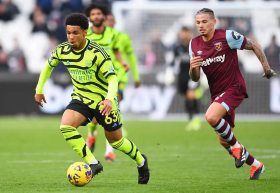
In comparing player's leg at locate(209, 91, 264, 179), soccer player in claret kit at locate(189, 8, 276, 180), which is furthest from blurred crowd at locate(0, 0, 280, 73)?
player's leg at locate(209, 91, 264, 179)

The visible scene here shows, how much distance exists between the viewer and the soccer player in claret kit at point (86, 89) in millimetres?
7621

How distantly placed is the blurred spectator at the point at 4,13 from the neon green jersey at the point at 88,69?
18.7m

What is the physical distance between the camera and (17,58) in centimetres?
2409

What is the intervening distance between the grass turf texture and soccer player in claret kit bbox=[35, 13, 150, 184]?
1.53 ft

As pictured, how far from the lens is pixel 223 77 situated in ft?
28.1

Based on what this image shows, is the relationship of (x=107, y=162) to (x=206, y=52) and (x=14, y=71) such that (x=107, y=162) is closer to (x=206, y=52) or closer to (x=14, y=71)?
(x=206, y=52)

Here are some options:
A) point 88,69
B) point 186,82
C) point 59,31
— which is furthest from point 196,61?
point 59,31

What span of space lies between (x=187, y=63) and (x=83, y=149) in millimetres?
11111

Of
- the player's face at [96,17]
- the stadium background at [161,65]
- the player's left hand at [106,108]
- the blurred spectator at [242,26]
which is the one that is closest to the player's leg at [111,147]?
the player's face at [96,17]

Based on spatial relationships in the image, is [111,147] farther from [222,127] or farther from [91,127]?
[222,127]

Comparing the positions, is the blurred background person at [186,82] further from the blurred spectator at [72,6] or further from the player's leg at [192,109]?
the blurred spectator at [72,6]

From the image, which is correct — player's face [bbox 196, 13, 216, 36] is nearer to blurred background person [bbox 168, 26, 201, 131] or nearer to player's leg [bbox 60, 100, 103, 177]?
player's leg [bbox 60, 100, 103, 177]

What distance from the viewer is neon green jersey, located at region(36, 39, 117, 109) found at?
25.1ft

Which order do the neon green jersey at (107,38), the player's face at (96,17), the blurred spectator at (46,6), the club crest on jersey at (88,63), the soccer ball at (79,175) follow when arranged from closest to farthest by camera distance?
the soccer ball at (79,175) < the club crest on jersey at (88,63) < the player's face at (96,17) < the neon green jersey at (107,38) < the blurred spectator at (46,6)
